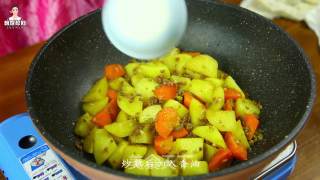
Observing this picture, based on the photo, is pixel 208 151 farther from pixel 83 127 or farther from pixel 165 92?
pixel 83 127

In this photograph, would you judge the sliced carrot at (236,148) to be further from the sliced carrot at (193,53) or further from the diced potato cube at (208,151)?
the sliced carrot at (193,53)

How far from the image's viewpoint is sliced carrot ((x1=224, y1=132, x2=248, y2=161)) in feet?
2.64

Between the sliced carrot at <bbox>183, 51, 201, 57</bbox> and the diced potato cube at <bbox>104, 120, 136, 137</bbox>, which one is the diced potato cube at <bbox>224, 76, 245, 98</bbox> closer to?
the sliced carrot at <bbox>183, 51, 201, 57</bbox>

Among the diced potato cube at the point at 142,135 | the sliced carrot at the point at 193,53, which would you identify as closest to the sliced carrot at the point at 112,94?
the diced potato cube at the point at 142,135

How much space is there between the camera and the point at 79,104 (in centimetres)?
94

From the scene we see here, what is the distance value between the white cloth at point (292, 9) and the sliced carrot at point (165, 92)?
22.8 inches

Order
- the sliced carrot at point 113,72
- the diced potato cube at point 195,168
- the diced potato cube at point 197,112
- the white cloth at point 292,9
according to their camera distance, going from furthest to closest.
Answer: the white cloth at point 292,9 < the sliced carrot at point 113,72 < the diced potato cube at point 197,112 < the diced potato cube at point 195,168

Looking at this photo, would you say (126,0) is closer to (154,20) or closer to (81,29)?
(154,20)

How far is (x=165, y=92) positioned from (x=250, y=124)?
20cm

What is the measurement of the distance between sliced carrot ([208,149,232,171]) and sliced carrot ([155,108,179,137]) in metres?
0.10

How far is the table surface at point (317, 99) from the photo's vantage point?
94 cm

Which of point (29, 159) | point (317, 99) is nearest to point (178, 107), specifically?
point (29, 159)

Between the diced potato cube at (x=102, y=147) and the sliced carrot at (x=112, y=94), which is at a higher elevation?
the sliced carrot at (x=112, y=94)

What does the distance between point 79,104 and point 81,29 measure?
6.9 inches
